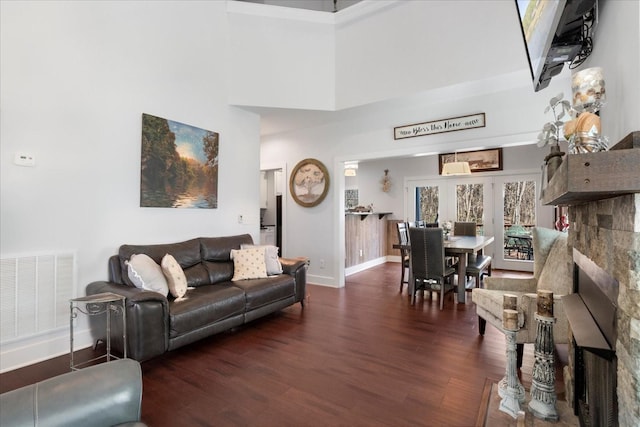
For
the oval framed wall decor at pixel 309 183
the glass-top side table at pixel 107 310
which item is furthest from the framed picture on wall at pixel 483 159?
the glass-top side table at pixel 107 310

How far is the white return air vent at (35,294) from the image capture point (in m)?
2.48

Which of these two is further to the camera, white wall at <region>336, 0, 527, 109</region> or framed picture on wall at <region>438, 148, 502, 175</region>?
framed picture on wall at <region>438, 148, 502, 175</region>

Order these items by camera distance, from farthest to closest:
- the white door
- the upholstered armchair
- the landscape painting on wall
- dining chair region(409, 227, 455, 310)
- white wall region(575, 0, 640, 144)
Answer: the white door
dining chair region(409, 227, 455, 310)
the landscape painting on wall
the upholstered armchair
white wall region(575, 0, 640, 144)

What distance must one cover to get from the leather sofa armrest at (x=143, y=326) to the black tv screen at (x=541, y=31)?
9.91 feet

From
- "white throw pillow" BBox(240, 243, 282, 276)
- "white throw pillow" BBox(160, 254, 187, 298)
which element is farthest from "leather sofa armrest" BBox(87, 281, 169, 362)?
"white throw pillow" BBox(240, 243, 282, 276)

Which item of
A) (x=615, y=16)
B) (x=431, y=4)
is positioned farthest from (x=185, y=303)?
(x=431, y=4)

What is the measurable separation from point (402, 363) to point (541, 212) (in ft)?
18.5

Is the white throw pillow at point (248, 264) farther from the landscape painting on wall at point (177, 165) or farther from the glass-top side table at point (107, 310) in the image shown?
the glass-top side table at point (107, 310)

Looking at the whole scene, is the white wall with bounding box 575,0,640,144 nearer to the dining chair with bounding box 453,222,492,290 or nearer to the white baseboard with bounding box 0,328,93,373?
the dining chair with bounding box 453,222,492,290

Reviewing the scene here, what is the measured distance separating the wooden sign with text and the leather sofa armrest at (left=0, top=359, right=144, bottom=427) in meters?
4.35

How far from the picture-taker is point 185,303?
2766 mm

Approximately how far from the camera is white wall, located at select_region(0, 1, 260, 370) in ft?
8.52

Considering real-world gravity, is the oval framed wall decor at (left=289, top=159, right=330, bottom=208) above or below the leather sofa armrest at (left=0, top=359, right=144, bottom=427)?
above

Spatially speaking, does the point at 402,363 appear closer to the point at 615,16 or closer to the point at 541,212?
the point at 615,16
